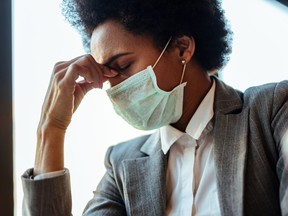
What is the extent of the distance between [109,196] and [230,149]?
43 centimetres

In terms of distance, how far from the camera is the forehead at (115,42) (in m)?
1.10

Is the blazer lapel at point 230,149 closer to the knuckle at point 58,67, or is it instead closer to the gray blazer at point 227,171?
the gray blazer at point 227,171

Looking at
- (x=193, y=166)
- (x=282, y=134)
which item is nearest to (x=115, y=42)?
(x=193, y=166)

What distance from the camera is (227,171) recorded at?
976 millimetres

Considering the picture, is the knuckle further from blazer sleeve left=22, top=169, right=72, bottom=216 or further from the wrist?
blazer sleeve left=22, top=169, right=72, bottom=216

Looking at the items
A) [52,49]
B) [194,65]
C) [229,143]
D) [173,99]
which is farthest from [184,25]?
[52,49]

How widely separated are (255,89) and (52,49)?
731mm

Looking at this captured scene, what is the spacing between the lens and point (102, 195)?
4.02 feet

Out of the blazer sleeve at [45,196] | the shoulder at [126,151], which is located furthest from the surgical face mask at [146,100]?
the blazer sleeve at [45,196]

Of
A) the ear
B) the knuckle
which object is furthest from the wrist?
the ear

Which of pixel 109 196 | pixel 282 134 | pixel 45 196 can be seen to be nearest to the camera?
pixel 282 134

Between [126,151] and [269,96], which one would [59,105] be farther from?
[269,96]

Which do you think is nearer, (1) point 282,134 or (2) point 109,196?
(1) point 282,134

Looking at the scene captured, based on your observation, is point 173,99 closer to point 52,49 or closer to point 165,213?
point 165,213
